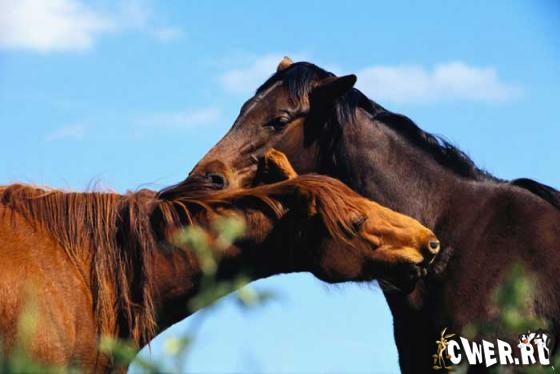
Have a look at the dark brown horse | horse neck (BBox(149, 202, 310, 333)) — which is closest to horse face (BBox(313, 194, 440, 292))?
horse neck (BBox(149, 202, 310, 333))

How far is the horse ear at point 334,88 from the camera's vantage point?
23.5 feet

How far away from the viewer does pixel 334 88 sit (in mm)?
7176

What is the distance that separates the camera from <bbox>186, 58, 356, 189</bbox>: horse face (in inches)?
275

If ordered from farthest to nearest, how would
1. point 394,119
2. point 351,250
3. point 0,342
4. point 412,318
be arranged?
point 394,119 → point 412,318 → point 351,250 → point 0,342

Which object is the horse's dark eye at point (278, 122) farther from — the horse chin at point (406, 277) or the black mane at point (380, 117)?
the horse chin at point (406, 277)

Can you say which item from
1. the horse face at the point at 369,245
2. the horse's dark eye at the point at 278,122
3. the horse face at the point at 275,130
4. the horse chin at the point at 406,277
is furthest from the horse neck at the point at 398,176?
the horse face at the point at 369,245

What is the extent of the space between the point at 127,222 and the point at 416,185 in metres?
2.35

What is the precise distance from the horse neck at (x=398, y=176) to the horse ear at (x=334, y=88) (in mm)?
294

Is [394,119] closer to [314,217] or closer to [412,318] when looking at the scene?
[412,318]


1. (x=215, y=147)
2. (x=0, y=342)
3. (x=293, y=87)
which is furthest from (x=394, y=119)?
(x=0, y=342)

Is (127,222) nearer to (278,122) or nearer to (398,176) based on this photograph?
(278,122)

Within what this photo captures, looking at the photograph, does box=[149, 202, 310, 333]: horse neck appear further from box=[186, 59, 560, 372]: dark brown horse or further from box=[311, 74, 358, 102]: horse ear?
box=[311, 74, 358, 102]: horse ear

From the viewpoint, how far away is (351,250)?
5.05 m

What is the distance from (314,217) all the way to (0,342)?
5.81 feet
